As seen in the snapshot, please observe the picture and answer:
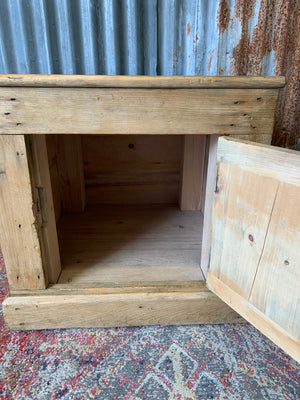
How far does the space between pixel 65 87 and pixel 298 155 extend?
1.71ft

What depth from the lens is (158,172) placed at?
1.46 metres

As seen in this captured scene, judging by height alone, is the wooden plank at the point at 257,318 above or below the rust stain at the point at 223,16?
below

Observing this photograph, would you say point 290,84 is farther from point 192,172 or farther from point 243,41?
point 192,172

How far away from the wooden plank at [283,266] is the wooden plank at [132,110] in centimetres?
25

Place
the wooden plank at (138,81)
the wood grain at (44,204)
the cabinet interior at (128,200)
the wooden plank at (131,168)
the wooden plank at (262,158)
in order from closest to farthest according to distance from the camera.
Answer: the wooden plank at (262,158)
the wooden plank at (138,81)
the wood grain at (44,204)
the cabinet interior at (128,200)
the wooden plank at (131,168)

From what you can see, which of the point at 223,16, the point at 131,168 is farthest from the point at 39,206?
the point at 223,16

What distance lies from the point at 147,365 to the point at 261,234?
45cm

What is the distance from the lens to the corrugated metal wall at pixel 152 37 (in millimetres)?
1046

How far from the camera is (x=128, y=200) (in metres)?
1.50

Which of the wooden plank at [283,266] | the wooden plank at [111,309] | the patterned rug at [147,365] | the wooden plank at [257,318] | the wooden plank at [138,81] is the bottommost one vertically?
the patterned rug at [147,365]

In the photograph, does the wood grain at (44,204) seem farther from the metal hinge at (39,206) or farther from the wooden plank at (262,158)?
the wooden plank at (262,158)

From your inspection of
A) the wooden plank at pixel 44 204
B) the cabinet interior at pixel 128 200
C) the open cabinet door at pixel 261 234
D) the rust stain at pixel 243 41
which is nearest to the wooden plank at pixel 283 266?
the open cabinet door at pixel 261 234

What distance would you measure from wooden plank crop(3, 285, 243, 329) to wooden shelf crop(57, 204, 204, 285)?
2.4 inches

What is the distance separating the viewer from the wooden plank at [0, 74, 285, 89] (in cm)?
62
